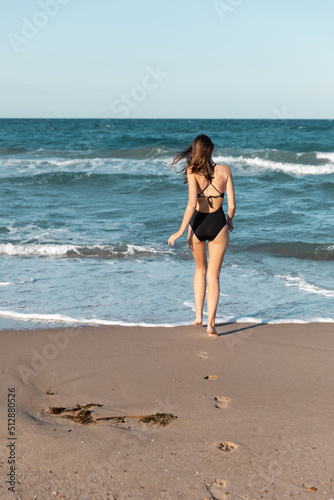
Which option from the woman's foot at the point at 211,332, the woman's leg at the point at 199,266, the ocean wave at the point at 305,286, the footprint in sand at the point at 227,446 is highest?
the woman's leg at the point at 199,266

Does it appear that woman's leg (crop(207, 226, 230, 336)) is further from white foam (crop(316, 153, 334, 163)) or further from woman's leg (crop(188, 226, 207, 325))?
white foam (crop(316, 153, 334, 163))

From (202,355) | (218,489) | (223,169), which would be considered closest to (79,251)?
(223,169)

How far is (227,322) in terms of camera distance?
5.44 metres

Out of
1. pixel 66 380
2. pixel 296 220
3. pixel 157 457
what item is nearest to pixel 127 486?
pixel 157 457

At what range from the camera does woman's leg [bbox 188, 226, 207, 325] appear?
5.01 m

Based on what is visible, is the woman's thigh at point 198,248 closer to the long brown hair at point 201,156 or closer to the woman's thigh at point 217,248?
the woman's thigh at point 217,248

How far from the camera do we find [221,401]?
356 centimetres

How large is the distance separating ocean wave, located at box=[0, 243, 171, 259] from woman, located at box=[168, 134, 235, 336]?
380 cm

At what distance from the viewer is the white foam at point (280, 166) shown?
23.2 m

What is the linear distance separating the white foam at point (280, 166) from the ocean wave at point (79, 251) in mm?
14781

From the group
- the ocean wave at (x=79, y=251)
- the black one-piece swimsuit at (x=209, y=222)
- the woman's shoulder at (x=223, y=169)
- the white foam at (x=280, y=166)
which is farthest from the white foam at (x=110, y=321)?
the white foam at (x=280, y=166)

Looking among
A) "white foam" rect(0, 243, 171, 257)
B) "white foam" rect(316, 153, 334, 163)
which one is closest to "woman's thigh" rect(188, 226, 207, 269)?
"white foam" rect(0, 243, 171, 257)

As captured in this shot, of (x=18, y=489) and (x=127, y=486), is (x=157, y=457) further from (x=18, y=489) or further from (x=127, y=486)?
(x=18, y=489)

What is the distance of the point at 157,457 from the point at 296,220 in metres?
9.51
